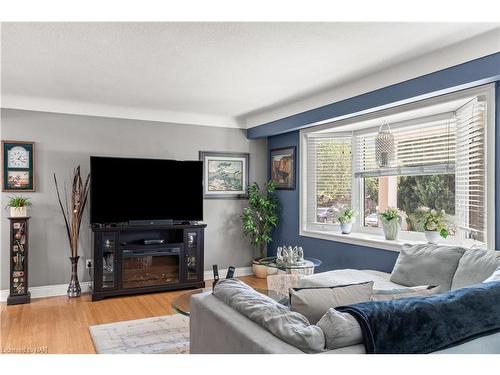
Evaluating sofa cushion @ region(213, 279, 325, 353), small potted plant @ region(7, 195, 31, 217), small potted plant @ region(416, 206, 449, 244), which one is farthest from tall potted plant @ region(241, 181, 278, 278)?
sofa cushion @ region(213, 279, 325, 353)

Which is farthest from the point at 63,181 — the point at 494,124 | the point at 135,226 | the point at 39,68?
the point at 494,124

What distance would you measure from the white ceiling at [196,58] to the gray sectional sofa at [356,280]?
1608mm

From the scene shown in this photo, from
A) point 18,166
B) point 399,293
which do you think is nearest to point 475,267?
point 399,293

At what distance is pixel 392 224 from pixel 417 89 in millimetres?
1500

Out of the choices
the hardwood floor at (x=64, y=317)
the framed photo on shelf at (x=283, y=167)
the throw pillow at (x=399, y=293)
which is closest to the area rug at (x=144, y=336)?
the hardwood floor at (x=64, y=317)

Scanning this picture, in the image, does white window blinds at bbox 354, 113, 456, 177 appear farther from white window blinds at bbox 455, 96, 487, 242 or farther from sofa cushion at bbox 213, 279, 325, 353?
sofa cushion at bbox 213, 279, 325, 353

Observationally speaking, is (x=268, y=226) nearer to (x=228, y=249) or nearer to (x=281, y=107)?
(x=228, y=249)

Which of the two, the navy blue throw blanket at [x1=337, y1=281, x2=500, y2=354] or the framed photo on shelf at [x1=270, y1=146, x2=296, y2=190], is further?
the framed photo on shelf at [x1=270, y1=146, x2=296, y2=190]

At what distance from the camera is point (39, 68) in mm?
3494

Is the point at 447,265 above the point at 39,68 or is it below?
below

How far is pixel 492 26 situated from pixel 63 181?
4583 millimetres

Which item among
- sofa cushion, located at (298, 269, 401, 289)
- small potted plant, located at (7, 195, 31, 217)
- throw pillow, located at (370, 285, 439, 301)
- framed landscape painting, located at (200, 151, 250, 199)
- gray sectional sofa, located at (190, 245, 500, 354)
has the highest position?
framed landscape painting, located at (200, 151, 250, 199)

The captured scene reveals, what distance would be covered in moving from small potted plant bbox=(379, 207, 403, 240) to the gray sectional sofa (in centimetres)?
59

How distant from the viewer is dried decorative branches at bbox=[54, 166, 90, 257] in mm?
4691
